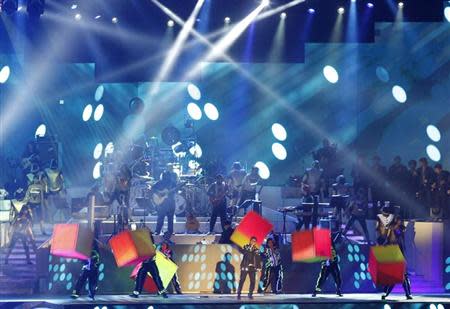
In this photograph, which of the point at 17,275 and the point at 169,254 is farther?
the point at 17,275

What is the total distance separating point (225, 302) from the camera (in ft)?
69.9

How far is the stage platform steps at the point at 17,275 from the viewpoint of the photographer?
921 inches

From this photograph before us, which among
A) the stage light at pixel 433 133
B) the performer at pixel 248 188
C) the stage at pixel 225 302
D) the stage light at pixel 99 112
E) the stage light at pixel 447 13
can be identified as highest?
the stage light at pixel 447 13

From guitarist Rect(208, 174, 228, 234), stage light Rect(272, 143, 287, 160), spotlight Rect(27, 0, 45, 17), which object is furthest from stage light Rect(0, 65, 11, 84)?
guitarist Rect(208, 174, 228, 234)

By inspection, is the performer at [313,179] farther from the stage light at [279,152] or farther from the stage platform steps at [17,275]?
the stage platform steps at [17,275]

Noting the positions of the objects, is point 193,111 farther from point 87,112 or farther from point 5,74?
point 5,74

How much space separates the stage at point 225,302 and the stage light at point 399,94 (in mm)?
8702

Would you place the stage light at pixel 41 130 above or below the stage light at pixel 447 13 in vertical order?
below

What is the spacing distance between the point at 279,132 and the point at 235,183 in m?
4.82

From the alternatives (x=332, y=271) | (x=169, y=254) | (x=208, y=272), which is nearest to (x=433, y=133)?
(x=332, y=271)

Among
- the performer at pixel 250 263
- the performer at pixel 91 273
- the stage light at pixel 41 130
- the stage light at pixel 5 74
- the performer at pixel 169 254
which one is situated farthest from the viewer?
the stage light at pixel 41 130

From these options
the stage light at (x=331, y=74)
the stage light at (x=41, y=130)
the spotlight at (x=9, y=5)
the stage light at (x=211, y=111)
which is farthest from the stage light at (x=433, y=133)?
the spotlight at (x=9, y=5)

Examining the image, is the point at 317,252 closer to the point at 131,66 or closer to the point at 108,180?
the point at 108,180

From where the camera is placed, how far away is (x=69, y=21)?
89.2ft
